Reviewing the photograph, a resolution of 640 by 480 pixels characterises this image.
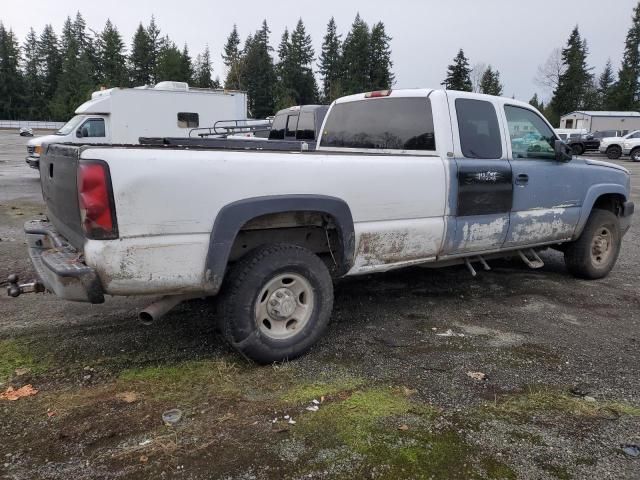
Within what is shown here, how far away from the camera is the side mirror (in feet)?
17.5

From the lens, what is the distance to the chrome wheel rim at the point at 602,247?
605cm

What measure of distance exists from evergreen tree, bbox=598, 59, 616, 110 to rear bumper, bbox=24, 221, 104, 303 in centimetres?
8753

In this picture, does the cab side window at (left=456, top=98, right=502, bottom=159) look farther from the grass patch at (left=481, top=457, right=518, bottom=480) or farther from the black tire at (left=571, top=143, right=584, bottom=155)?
the grass patch at (left=481, top=457, right=518, bottom=480)

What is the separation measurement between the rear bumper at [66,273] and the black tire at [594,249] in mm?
5089

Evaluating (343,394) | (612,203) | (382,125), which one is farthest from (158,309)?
(612,203)

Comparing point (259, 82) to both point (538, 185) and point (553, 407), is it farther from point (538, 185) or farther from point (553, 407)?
point (553, 407)

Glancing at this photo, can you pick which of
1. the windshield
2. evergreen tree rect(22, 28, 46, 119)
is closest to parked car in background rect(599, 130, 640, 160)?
the windshield

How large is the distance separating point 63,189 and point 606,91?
95450mm

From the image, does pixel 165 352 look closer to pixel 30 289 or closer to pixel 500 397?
pixel 30 289

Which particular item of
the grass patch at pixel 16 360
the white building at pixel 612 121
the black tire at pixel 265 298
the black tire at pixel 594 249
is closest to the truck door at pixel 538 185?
the black tire at pixel 594 249

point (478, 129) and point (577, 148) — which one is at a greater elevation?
point (478, 129)

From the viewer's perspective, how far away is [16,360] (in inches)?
145

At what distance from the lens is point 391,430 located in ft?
9.62

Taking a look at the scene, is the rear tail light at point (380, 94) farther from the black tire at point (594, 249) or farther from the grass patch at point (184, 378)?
the grass patch at point (184, 378)
